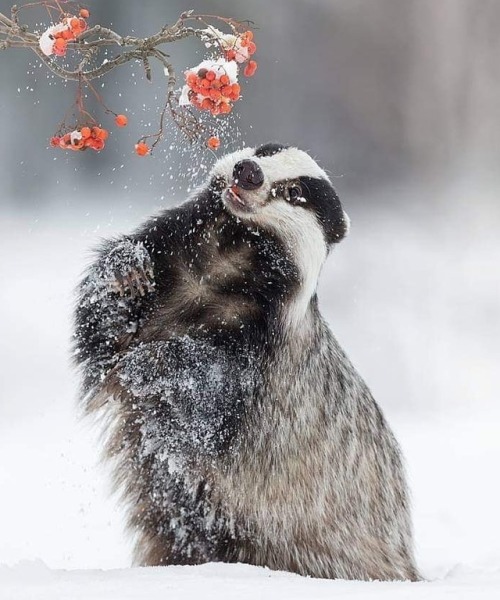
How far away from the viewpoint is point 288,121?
11.1ft

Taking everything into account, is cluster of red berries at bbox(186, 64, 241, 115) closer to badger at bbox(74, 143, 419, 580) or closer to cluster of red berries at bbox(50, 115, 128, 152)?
cluster of red berries at bbox(50, 115, 128, 152)

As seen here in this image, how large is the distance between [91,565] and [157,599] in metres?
1.41

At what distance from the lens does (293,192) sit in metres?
1.93

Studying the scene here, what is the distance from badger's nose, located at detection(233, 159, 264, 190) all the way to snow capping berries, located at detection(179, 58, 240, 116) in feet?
0.99

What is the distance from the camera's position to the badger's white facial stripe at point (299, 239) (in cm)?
190

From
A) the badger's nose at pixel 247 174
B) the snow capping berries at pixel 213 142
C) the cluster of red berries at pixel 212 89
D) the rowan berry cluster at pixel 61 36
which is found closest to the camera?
the rowan berry cluster at pixel 61 36

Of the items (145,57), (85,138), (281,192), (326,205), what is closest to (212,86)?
(145,57)

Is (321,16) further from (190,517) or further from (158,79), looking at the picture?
(190,517)

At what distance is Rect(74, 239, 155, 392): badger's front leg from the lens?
1923mm

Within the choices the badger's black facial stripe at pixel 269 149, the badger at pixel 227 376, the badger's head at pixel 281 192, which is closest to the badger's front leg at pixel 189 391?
the badger at pixel 227 376

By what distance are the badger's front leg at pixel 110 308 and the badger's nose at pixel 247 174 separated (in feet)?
0.85

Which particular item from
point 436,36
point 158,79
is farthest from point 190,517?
point 436,36

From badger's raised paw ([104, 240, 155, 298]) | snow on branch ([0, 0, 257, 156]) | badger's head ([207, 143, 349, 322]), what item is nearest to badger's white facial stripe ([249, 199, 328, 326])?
badger's head ([207, 143, 349, 322])

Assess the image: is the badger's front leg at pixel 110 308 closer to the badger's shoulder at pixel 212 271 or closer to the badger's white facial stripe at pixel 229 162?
the badger's shoulder at pixel 212 271
